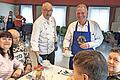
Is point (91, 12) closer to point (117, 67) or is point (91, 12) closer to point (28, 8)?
point (28, 8)

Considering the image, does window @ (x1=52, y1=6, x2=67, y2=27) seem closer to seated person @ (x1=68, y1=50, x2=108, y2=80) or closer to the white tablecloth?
the white tablecloth

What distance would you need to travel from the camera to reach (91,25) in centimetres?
284

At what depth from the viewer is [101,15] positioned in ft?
36.0

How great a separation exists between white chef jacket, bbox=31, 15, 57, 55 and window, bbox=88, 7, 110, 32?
778 centimetres

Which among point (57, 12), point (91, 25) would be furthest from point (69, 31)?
point (57, 12)

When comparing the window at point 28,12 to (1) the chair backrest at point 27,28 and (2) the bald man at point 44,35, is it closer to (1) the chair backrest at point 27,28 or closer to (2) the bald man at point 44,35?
(1) the chair backrest at point 27,28

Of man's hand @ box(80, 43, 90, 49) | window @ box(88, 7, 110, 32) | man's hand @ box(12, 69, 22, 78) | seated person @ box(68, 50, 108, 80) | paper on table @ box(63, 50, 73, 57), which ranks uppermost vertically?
window @ box(88, 7, 110, 32)

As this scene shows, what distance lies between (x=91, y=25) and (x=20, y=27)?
7056mm

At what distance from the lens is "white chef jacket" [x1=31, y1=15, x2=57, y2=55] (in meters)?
2.99

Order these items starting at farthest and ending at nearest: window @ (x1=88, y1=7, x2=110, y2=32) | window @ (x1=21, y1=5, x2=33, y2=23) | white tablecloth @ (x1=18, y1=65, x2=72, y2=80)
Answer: window @ (x1=21, y1=5, x2=33, y2=23) → window @ (x1=88, y1=7, x2=110, y2=32) → white tablecloth @ (x1=18, y1=65, x2=72, y2=80)

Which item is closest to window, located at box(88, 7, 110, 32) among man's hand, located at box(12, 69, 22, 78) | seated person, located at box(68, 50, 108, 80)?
man's hand, located at box(12, 69, 22, 78)

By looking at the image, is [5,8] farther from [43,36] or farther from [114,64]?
[114,64]

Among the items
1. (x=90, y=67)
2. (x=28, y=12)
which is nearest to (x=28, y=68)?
(x=90, y=67)

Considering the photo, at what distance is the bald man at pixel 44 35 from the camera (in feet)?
9.76
